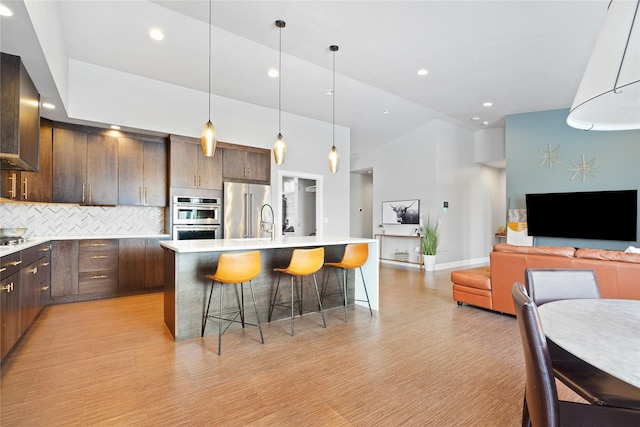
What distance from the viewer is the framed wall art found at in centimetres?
793

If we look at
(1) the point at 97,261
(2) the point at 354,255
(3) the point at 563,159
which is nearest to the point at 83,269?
(1) the point at 97,261

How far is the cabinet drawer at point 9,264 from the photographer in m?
2.43

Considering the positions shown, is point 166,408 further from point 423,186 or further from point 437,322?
point 423,186

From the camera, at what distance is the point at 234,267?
2.91 meters

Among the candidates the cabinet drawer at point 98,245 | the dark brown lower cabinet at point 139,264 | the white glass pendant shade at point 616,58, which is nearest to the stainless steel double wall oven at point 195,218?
the dark brown lower cabinet at point 139,264

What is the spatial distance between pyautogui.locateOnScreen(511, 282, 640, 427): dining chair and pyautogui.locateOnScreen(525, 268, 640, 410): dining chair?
13 cm

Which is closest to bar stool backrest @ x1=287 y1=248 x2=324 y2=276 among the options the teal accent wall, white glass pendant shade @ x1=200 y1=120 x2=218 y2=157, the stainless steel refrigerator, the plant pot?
white glass pendant shade @ x1=200 y1=120 x2=218 y2=157

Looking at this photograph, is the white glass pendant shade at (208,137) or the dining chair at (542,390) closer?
the dining chair at (542,390)

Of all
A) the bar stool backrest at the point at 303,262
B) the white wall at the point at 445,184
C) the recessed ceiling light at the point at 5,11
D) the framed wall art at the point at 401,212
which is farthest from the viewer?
the framed wall art at the point at 401,212

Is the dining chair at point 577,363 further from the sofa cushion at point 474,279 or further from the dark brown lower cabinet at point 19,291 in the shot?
the dark brown lower cabinet at point 19,291

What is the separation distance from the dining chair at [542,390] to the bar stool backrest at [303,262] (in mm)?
2327

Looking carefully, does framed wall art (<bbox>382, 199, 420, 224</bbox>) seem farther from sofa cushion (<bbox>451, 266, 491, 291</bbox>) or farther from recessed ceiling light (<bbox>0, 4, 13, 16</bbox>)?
recessed ceiling light (<bbox>0, 4, 13, 16</bbox>)

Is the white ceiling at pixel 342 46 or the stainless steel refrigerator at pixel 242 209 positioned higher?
the white ceiling at pixel 342 46

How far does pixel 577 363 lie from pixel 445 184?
666 centimetres
